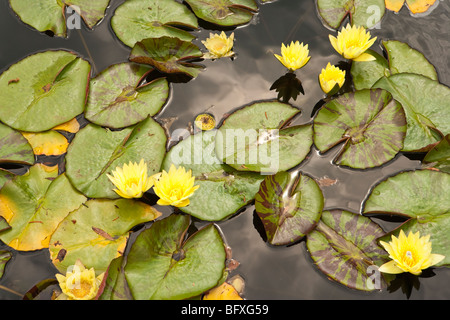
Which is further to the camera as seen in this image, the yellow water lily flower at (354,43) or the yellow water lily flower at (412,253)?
the yellow water lily flower at (354,43)

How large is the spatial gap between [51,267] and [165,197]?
0.72 m

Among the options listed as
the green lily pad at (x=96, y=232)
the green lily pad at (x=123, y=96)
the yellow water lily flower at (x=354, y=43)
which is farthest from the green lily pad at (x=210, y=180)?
the yellow water lily flower at (x=354, y=43)

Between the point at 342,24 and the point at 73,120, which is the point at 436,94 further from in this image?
the point at 73,120

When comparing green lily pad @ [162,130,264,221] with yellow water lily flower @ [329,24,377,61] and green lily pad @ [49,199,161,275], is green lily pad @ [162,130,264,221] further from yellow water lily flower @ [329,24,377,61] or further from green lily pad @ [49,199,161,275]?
yellow water lily flower @ [329,24,377,61]

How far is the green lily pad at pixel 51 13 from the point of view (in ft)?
9.32

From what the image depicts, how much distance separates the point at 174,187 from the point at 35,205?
854 mm

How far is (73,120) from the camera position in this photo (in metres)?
2.46

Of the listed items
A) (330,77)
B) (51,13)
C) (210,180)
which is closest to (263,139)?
(210,180)

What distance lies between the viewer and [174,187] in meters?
1.97

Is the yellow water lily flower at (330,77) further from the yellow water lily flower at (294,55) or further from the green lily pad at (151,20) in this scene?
the green lily pad at (151,20)

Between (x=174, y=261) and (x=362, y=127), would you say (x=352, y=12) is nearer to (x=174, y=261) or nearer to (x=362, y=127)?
(x=362, y=127)

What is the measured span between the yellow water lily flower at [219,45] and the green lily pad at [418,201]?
1381mm

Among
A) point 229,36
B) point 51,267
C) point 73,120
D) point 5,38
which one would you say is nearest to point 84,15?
point 5,38

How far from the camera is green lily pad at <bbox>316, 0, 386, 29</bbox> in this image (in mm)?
2873
